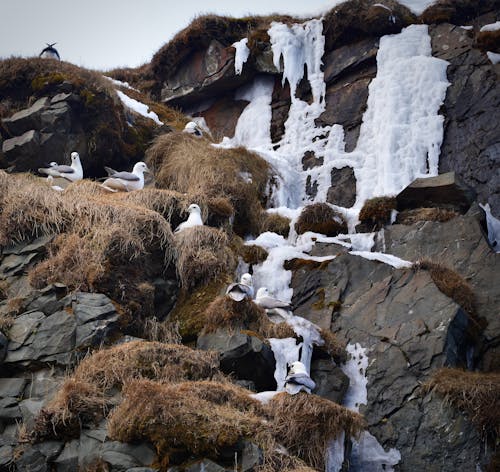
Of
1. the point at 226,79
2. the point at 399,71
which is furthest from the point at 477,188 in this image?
the point at 226,79

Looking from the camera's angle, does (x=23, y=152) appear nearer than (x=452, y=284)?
No

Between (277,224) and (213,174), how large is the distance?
1641 millimetres

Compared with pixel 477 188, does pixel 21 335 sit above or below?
below

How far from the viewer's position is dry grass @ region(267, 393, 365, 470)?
26.5ft

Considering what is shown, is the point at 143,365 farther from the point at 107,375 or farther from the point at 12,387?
the point at 12,387

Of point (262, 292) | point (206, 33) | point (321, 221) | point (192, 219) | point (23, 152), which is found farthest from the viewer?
point (206, 33)

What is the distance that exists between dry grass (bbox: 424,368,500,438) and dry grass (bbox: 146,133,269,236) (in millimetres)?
5730

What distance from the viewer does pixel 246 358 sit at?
9617 millimetres

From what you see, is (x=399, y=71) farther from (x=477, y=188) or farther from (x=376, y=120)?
(x=477, y=188)

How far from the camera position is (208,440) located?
7375 millimetres

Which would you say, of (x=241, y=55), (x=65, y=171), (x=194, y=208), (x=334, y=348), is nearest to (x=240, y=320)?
(x=334, y=348)

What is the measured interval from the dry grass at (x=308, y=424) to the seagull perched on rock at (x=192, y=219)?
14.8 feet

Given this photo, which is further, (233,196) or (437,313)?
(233,196)

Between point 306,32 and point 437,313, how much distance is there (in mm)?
11600
